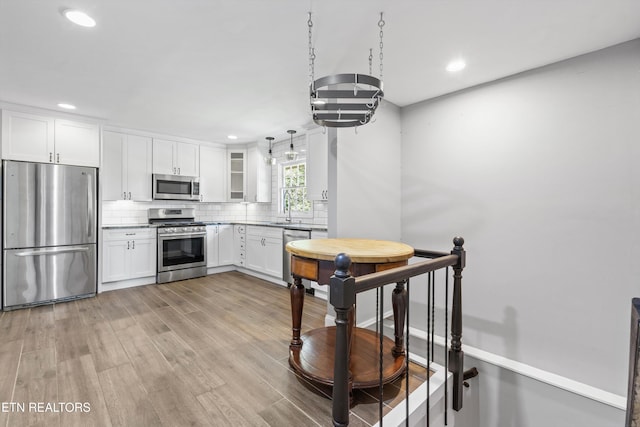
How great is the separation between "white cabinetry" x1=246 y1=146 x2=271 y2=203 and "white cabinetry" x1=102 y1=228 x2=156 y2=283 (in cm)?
172

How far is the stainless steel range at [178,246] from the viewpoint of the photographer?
4631 millimetres

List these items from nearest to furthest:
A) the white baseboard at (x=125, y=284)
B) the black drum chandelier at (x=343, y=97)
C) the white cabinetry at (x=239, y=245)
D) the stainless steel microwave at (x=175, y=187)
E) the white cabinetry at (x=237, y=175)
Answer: the black drum chandelier at (x=343, y=97), the white baseboard at (x=125, y=284), the stainless steel microwave at (x=175, y=187), the white cabinetry at (x=239, y=245), the white cabinetry at (x=237, y=175)

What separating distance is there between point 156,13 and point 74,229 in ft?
10.7

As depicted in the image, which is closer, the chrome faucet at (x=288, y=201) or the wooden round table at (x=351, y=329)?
the wooden round table at (x=351, y=329)

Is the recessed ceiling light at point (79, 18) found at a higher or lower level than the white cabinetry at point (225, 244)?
higher

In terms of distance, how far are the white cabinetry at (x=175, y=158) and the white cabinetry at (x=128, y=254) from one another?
1.08 meters

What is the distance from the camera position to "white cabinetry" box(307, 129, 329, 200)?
3.79m

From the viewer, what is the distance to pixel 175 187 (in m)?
4.98

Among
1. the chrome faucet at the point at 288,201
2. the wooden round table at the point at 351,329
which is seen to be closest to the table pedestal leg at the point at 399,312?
the wooden round table at the point at 351,329

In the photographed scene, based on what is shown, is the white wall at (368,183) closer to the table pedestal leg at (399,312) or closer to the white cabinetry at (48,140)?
the table pedestal leg at (399,312)

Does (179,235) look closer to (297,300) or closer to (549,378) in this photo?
(297,300)

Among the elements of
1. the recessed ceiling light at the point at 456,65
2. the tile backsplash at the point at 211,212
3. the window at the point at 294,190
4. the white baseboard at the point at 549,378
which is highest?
the recessed ceiling light at the point at 456,65

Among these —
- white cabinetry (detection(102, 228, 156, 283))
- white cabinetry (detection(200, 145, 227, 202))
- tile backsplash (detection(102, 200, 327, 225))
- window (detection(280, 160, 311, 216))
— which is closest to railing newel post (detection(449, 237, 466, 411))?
tile backsplash (detection(102, 200, 327, 225))

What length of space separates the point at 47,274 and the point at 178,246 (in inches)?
62.5
